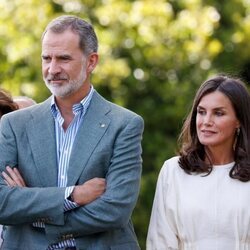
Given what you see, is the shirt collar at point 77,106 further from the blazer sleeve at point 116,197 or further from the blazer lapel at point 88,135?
the blazer sleeve at point 116,197

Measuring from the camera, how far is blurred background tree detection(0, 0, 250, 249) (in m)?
18.1

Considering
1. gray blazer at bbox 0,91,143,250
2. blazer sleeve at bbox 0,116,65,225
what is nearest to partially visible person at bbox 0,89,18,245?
gray blazer at bbox 0,91,143,250

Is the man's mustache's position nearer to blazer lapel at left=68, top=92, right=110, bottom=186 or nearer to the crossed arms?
blazer lapel at left=68, top=92, right=110, bottom=186

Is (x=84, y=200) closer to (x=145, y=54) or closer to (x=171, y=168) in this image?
(x=171, y=168)

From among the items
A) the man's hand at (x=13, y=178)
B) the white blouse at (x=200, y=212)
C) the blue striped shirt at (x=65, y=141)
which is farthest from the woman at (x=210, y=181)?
the man's hand at (x=13, y=178)

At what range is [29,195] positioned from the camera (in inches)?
285

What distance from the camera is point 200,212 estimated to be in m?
7.54

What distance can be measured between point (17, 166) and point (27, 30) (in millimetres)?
10871

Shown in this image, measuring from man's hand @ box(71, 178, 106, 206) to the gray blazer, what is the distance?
0.03 m

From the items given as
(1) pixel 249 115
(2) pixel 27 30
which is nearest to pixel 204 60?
(2) pixel 27 30

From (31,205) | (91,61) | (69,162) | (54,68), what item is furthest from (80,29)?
(31,205)

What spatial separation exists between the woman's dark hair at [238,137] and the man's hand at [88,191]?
0.67m

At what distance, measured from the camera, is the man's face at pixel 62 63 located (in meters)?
7.39

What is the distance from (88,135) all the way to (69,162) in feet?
0.69
